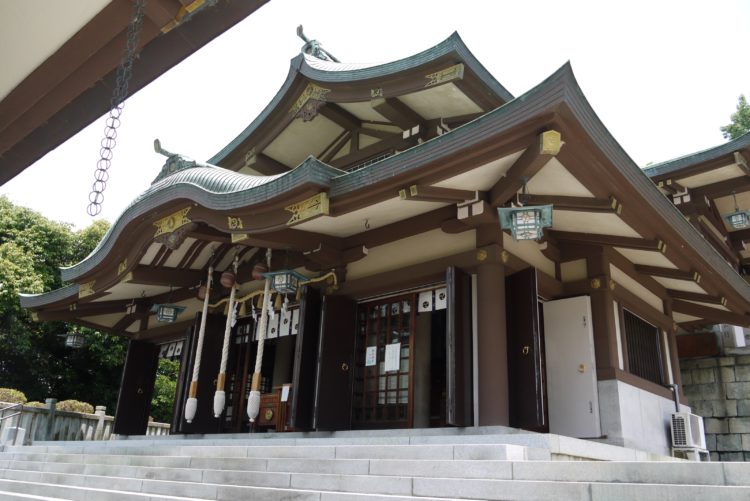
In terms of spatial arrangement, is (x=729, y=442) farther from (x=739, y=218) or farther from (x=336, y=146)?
(x=336, y=146)

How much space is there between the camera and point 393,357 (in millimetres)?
8242

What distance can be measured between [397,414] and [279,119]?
18.9 ft

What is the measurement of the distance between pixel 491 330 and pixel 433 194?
173cm

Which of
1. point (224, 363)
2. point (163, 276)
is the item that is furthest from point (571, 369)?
point (163, 276)

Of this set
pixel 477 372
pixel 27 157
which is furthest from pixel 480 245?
pixel 27 157

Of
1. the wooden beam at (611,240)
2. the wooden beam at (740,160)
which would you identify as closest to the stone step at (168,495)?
the wooden beam at (611,240)

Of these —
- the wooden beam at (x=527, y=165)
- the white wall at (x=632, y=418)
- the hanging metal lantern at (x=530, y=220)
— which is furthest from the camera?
the white wall at (x=632, y=418)

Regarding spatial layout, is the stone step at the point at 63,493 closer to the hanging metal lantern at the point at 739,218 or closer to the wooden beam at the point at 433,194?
the wooden beam at the point at 433,194

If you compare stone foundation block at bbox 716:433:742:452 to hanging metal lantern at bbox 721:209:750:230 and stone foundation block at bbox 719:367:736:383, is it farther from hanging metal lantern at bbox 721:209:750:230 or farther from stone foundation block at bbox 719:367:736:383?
hanging metal lantern at bbox 721:209:750:230

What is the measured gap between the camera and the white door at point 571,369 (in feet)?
25.8

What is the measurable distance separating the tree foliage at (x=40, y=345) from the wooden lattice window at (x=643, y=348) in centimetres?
1778

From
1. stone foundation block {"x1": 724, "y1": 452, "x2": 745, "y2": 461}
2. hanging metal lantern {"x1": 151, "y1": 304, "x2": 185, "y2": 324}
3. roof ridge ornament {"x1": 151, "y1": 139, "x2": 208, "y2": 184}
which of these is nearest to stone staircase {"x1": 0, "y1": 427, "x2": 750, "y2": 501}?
hanging metal lantern {"x1": 151, "y1": 304, "x2": 185, "y2": 324}

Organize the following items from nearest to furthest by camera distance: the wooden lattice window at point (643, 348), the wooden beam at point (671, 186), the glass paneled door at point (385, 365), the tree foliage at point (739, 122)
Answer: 1. the glass paneled door at point (385, 365)
2. the wooden lattice window at point (643, 348)
3. the wooden beam at point (671, 186)
4. the tree foliage at point (739, 122)

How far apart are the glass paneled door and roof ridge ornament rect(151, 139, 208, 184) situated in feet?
12.4
